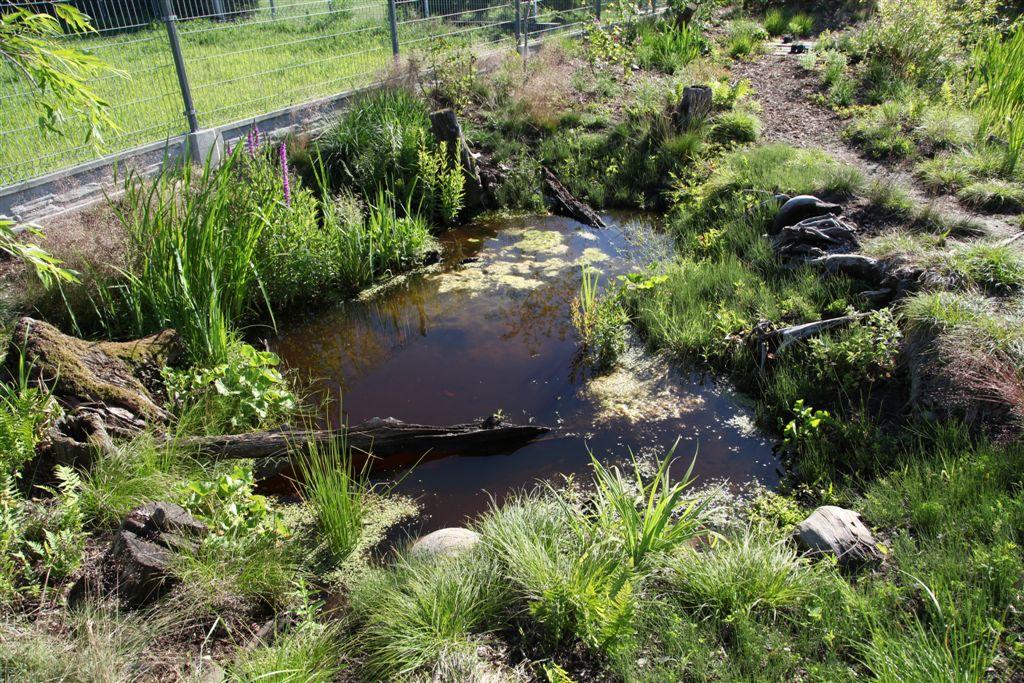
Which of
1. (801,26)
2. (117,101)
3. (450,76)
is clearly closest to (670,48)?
(801,26)

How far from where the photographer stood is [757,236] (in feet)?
19.3

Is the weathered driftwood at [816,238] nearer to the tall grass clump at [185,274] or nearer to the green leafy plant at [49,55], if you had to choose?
the tall grass clump at [185,274]

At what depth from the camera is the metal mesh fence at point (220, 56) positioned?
215 inches

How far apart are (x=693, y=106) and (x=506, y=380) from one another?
183 inches

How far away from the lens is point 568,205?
24.5 ft

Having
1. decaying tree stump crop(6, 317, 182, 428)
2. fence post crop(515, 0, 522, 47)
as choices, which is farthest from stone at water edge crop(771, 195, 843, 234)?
fence post crop(515, 0, 522, 47)

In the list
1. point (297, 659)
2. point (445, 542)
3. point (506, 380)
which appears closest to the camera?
point (297, 659)

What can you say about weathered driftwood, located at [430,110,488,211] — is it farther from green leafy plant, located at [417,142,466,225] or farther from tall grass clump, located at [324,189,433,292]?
tall grass clump, located at [324,189,433,292]

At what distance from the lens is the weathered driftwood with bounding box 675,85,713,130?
761cm

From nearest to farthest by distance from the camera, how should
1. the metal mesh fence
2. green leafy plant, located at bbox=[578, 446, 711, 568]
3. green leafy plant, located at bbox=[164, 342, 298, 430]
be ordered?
green leafy plant, located at bbox=[578, 446, 711, 568]
green leafy plant, located at bbox=[164, 342, 298, 430]
the metal mesh fence

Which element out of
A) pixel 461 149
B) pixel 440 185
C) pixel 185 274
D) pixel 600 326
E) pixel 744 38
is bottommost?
pixel 600 326

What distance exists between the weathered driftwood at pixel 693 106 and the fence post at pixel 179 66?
203 inches

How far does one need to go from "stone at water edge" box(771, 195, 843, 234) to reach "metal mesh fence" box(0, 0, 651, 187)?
4787 millimetres

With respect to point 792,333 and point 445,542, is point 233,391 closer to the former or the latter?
point 445,542
